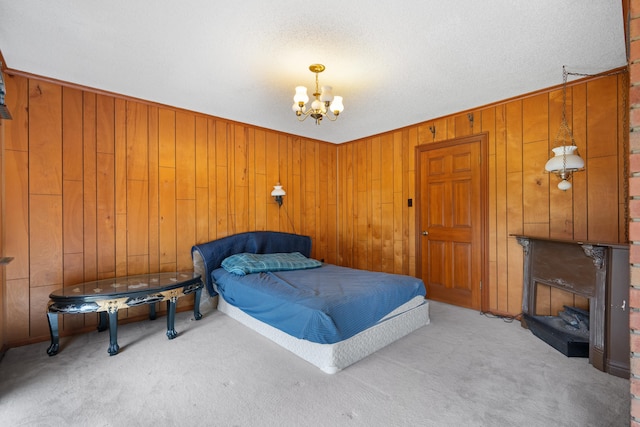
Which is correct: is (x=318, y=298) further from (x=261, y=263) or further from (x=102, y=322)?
(x=102, y=322)

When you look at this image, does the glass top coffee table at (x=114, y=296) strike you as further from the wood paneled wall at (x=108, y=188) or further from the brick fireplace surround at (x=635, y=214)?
the brick fireplace surround at (x=635, y=214)

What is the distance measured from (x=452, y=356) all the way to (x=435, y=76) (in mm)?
2543

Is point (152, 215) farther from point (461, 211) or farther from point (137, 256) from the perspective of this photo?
point (461, 211)

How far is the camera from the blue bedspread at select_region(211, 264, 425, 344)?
7.59 ft

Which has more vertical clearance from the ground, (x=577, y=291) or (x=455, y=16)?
(x=455, y=16)

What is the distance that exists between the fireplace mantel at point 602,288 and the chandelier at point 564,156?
0.68 m

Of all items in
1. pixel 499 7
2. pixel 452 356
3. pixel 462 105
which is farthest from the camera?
pixel 462 105

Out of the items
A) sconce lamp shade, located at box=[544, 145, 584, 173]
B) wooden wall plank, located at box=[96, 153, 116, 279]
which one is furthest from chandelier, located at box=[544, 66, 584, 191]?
wooden wall plank, located at box=[96, 153, 116, 279]

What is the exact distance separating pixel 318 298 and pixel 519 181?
2.68 m

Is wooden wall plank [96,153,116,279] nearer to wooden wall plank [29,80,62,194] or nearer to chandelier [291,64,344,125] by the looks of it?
wooden wall plank [29,80,62,194]

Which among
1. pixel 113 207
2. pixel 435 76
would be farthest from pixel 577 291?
pixel 113 207

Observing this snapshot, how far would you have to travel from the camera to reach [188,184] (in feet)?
12.5

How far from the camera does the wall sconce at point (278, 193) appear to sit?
4.47m

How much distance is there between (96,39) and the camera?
2277 mm
